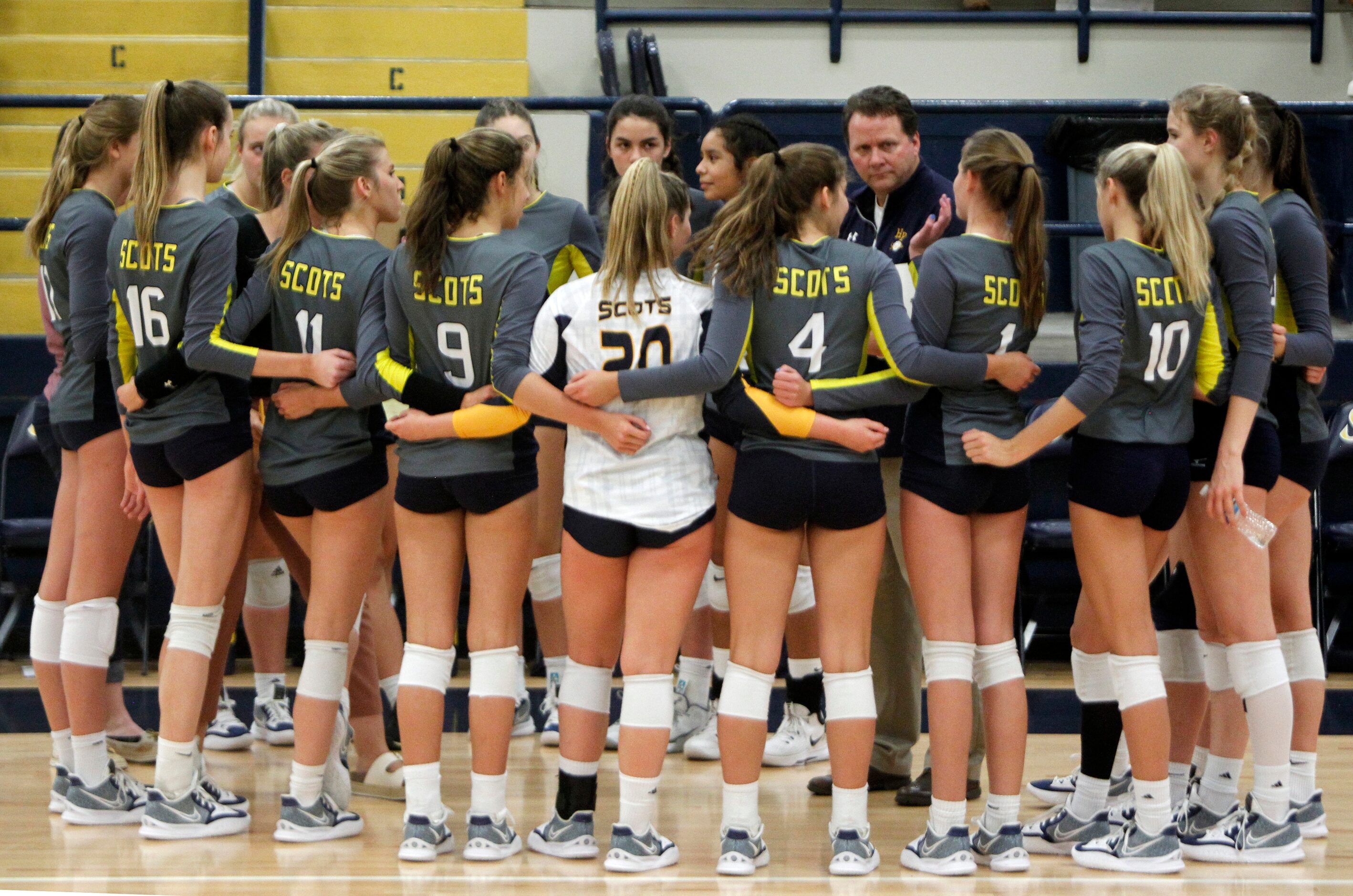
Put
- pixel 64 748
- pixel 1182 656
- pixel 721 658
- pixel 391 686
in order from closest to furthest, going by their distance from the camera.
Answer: pixel 1182 656 < pixel 64 748 < pixel 391 686 < pixel 721 658

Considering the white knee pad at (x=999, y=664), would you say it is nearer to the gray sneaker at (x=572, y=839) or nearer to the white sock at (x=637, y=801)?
the white sock at (x=637, y=801)

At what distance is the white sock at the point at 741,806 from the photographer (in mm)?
3070

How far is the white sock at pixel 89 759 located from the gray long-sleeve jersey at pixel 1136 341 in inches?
97.0

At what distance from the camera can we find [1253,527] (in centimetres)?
317

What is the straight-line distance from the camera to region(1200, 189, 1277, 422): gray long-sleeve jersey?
3.15 meters

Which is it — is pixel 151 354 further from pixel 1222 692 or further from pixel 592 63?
pixel 592 63

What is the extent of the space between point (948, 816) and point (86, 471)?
2240mm

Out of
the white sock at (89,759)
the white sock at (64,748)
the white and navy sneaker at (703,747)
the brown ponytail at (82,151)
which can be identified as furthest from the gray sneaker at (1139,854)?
the brown ponytail at (82,151)

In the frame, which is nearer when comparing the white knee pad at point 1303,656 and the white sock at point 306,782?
the white sock at point 306,782

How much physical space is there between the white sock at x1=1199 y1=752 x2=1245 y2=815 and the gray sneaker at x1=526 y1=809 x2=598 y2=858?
55.8 inches

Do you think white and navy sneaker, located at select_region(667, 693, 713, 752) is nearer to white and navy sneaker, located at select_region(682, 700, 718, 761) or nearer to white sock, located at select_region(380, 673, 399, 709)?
white and navy sneaker, located at select_region(682, 700, 718, 761)

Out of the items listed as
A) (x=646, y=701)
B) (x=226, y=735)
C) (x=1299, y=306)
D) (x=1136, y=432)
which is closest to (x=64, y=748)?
(x=226, y=735)

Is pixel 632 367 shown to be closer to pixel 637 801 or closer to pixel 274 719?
pixel 637 801

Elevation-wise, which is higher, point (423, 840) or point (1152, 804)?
point (1152, 804)
